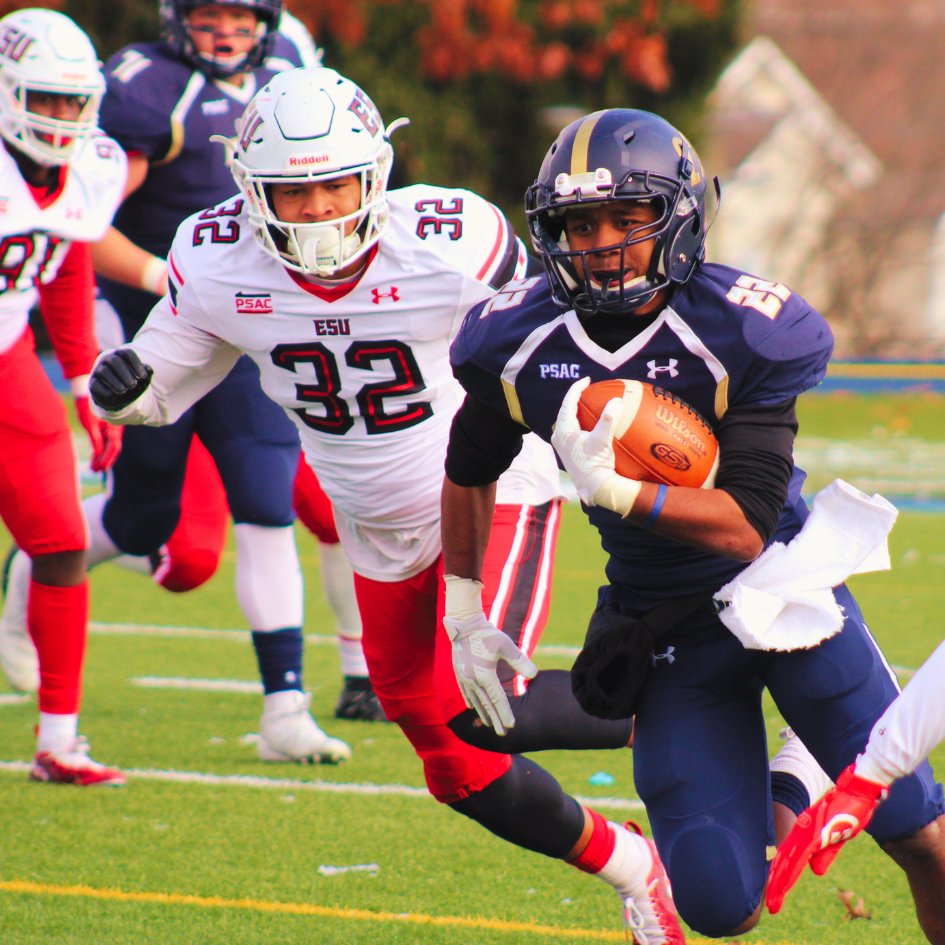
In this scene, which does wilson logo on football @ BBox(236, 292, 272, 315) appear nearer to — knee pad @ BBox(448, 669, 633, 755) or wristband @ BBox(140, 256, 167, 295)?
knee pad @ BBox(448, 669, 633, 755)

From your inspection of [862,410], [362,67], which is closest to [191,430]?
[862,410]

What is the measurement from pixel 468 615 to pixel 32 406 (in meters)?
1.74

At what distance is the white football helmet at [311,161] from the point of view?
119 inches

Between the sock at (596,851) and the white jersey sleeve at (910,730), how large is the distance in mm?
939

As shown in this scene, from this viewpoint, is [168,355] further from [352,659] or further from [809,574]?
[352,659]

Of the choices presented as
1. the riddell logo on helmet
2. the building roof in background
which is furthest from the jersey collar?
the building roof in background

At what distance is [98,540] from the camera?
4.77 meters

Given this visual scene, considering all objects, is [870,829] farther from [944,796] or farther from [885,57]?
[885,57]

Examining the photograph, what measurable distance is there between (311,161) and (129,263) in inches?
61.1

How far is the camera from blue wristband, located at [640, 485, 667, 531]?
2.30 m

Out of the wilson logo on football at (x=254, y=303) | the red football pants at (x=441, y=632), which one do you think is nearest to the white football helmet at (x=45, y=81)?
the wilson logo on football at (x=254, y=303)

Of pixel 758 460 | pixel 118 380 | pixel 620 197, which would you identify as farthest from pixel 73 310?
pixel 758 460

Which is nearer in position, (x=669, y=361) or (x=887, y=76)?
(x=669, y=361)

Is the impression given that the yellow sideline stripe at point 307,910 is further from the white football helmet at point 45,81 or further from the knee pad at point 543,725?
the white football helmet at point 45,81
